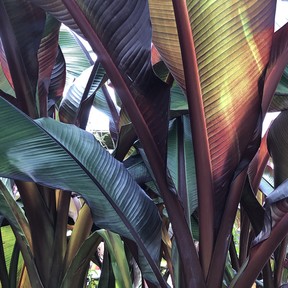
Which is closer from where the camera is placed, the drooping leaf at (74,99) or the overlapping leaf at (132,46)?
the overlapping leaf at (132,46)

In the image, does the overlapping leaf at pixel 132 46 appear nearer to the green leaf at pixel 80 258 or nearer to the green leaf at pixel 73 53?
the green leaf at pixel 80 258

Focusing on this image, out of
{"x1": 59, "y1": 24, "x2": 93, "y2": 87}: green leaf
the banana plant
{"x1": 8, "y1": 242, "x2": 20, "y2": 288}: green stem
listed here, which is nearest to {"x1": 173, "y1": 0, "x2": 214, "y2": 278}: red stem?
the banana plant

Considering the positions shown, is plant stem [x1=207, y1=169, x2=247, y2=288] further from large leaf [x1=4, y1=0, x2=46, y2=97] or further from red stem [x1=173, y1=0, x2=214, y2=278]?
large leaf [x1=4, y1=0, x2=46, y2=97]

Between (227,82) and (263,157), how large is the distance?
38 cm

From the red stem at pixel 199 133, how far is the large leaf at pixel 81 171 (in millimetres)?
59

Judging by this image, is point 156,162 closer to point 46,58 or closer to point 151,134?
point 151,134

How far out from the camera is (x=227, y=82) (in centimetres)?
45

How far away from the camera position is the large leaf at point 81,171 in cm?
44

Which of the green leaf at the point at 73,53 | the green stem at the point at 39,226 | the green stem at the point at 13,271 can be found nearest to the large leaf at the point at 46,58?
the green stem at the point at 39,226

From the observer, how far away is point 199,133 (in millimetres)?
471

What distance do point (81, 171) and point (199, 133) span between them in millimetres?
139

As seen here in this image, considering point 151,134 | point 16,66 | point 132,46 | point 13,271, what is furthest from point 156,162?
point 13,271

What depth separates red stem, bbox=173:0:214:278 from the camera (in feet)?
1.40

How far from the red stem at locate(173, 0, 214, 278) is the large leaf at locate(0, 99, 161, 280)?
6cm
